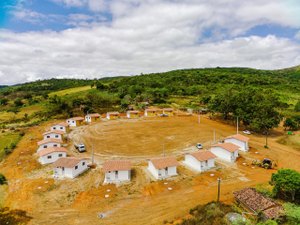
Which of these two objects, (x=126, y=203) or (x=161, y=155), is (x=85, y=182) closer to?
(x=126, y=203)

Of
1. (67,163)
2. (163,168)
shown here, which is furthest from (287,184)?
(67,163)

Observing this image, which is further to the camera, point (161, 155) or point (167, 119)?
point (167, 119)

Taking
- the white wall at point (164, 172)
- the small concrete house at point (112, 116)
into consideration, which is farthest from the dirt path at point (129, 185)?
the small concrete house at point (112, 116)

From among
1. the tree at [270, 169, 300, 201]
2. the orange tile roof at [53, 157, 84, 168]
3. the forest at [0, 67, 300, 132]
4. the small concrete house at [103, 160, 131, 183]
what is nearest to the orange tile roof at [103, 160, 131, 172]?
the small concrete house at [103, 160, 131, 183]

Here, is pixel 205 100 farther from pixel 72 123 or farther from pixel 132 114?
pixel 72 123

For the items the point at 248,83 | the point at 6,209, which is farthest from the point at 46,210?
the point at 248,83

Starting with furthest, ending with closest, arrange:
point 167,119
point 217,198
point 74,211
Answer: point 167,119 < point 217,198 < point 74,211

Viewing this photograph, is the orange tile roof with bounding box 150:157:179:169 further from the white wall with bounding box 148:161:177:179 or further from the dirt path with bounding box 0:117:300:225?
the dirt path with bounding box 0:117:300:225
